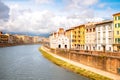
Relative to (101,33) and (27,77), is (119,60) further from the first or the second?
(101,33)

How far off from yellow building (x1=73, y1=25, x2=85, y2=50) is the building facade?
17.0 feet

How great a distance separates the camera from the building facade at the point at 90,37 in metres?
84.5

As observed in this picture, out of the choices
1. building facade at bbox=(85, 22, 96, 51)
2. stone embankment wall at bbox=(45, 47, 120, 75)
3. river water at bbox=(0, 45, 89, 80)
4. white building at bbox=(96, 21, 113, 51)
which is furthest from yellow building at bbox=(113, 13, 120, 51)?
river water at bbox=(0, 45, 89, 80)

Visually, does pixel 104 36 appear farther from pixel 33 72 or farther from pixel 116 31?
pixel 33 72

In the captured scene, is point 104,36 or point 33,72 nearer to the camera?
point 33,72

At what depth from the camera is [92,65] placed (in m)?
49.9

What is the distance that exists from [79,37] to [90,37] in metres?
14.4

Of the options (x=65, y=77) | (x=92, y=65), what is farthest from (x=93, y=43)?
(x=65, y=77)

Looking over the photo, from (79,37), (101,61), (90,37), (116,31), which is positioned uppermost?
(116,31)

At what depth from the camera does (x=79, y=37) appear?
4048 inches

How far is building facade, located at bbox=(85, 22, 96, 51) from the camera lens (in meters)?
84.5

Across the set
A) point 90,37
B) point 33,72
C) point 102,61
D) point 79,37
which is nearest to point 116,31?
point 90,37

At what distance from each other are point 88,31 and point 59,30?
→ 42341 mm

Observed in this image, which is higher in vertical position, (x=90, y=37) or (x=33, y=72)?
(x=90, y=37)
